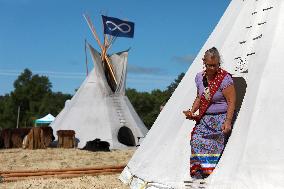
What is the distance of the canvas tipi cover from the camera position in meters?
20.0

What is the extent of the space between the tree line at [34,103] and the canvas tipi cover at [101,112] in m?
33.0

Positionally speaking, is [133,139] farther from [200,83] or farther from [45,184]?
[200,83]

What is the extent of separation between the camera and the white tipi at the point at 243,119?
4.59m

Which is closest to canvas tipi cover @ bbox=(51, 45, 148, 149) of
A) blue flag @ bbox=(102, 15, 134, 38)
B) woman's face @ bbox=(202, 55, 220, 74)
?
blue flag @ bbox=(102, 15, 134, 38)

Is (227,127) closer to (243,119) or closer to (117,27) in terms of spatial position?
(243,119)

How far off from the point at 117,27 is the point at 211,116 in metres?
18.6

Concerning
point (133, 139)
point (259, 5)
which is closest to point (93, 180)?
point (259, 5)

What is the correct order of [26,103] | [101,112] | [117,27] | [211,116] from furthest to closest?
[26,103] < [117,27] < [101,112] < [211,116]

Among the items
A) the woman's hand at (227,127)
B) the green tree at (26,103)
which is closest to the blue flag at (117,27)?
the woman's hand at (227,127)

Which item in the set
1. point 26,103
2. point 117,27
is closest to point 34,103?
point 26,103

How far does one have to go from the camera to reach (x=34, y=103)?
62062mm

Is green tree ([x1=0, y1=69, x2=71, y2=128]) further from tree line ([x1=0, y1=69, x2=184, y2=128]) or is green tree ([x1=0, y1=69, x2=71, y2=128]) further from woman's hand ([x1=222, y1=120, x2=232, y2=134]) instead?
woman's hand ([x1=222, y1=120, x2=232, y2=134])

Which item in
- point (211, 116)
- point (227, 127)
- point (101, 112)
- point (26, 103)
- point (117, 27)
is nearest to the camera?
point (227, 127)

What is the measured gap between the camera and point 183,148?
5621mm
